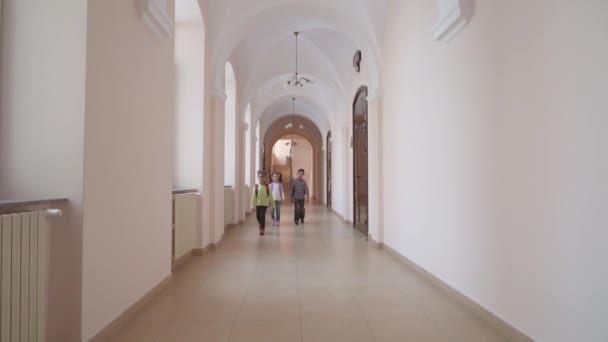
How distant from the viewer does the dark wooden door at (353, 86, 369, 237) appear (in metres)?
9.02

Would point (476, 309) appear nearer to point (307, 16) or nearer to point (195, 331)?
point (195, 331)

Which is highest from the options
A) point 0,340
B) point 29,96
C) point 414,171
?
point 29,96

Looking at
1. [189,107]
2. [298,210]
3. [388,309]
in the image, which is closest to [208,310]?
[388,309]

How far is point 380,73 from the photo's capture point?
7.25 metres

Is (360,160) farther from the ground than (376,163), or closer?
farther from the ground

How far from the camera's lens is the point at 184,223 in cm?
571

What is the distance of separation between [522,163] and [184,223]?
4510mm

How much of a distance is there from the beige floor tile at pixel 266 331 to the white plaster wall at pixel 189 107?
341 centimetres

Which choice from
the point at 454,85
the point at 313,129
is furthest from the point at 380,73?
the point at 313,129

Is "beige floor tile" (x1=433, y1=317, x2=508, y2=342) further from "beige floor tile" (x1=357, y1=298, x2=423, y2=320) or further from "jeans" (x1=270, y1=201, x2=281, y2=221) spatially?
"jeans" (x1=270, y1=201, x2=281, y2=221)

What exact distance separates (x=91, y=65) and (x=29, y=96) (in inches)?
18.3

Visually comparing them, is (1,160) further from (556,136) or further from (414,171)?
(414,171)

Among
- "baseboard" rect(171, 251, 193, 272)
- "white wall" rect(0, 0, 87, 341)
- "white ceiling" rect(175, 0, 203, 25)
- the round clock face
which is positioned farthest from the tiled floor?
the round clock face

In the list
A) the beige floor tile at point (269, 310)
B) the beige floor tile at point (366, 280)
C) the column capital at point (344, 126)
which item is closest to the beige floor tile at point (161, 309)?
the beige floor tile at point (269, 310)
